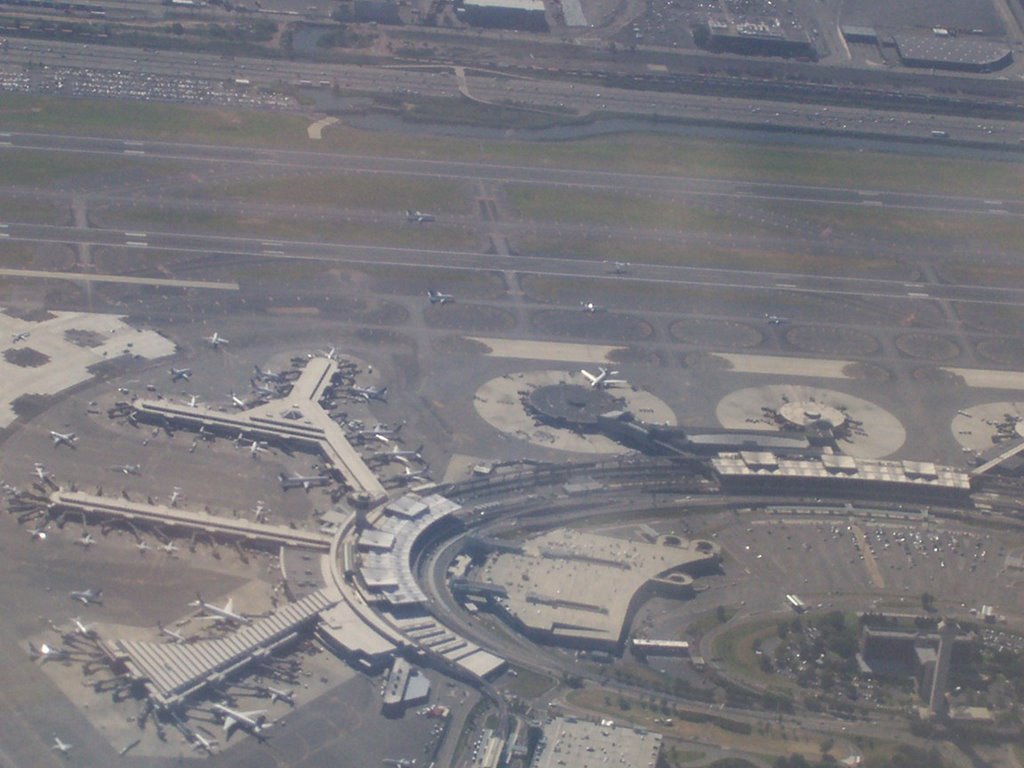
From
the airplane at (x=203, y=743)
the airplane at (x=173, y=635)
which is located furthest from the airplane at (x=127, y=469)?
the airplane at (x=203, y=743)

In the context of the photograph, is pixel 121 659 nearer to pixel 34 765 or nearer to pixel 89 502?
pixel 34 765

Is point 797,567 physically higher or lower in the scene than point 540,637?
higher

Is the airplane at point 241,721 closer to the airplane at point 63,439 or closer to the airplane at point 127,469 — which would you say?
the airplane at point 127,469

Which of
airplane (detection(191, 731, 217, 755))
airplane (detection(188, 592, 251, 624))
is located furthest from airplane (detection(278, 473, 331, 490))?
airplane (detection(191, 731, 217, 755))

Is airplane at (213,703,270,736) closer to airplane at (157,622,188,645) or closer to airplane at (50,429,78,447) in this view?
airplane at (157,622,188,645)

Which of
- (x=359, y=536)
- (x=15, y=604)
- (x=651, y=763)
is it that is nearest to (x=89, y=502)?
(x=15, y=604)

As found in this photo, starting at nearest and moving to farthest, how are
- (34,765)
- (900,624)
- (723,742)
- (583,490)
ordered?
(34,765) < (723,742) < (900,624) < (583,490)
